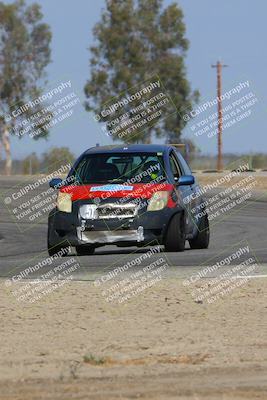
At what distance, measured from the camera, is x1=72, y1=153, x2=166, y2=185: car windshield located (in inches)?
716

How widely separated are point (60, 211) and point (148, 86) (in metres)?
72.7

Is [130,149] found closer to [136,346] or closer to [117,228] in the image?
[117,228]

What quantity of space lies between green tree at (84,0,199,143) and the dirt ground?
8012 cm

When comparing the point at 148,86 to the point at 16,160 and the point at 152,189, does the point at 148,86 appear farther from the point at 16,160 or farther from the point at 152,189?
the point at 152,189

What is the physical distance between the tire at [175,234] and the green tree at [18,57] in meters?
75.4

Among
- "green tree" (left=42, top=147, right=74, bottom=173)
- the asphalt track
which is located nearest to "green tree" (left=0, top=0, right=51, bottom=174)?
"green tree" (left=42, top=147, right=74, bottom=173)

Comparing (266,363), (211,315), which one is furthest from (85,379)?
(211,315)

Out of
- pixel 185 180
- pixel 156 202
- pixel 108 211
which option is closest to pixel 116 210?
pixel 108 211

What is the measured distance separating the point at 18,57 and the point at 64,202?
79.5 meters

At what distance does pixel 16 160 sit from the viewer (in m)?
93.2

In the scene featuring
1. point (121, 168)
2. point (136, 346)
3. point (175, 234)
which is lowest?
point (175, 234)

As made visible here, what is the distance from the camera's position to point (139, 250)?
19531 mm

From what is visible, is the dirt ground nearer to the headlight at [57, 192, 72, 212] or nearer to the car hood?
the car hood

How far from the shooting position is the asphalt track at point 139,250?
53.2 ft
